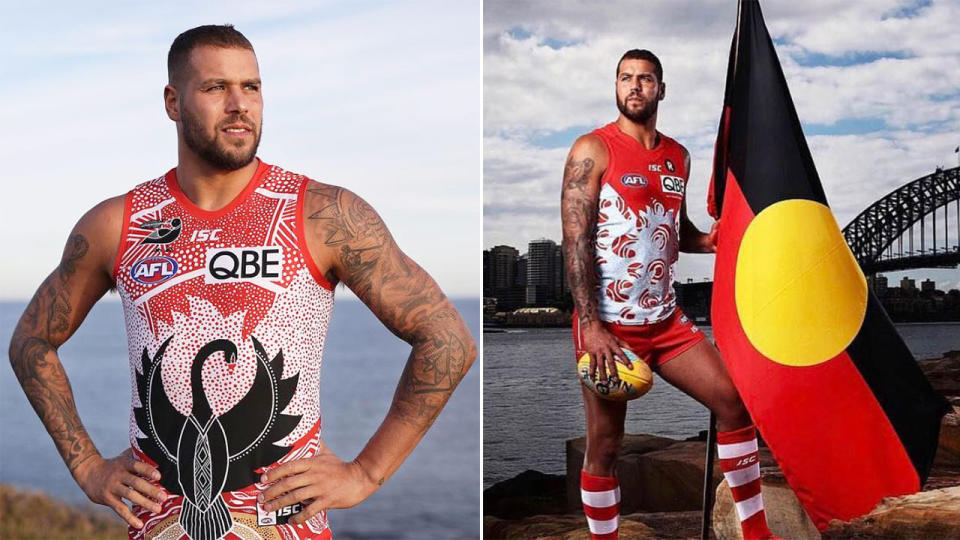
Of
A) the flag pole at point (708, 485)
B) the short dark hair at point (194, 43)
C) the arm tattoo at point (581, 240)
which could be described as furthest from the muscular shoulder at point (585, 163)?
the short dark hair at point (194, 43)

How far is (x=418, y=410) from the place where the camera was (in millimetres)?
2998

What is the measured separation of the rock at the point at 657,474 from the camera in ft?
13.2

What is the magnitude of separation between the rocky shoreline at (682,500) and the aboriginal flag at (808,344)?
0.22ft

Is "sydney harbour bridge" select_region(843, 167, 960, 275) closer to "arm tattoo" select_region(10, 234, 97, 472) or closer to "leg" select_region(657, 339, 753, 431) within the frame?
"leg" select_region(657, 339, 753, 431)

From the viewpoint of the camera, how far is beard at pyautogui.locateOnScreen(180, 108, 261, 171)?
3164 mm

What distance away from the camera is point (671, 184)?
381cm

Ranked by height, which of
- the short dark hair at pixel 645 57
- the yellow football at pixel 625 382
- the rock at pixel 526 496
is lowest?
the rock at pixel 526 496

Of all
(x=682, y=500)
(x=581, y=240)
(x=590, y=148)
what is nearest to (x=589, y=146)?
(x=590, y=148)

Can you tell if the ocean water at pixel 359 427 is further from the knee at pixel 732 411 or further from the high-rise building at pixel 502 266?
the knee at pixel 732 411

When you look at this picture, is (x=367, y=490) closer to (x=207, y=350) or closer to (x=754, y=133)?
(x=207, y=350)

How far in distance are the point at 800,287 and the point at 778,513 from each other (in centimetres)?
76

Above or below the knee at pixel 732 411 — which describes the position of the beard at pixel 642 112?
above

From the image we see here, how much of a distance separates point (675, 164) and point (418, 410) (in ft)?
4.61

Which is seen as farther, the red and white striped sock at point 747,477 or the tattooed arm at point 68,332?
the red and white striped sock at point 747,477
